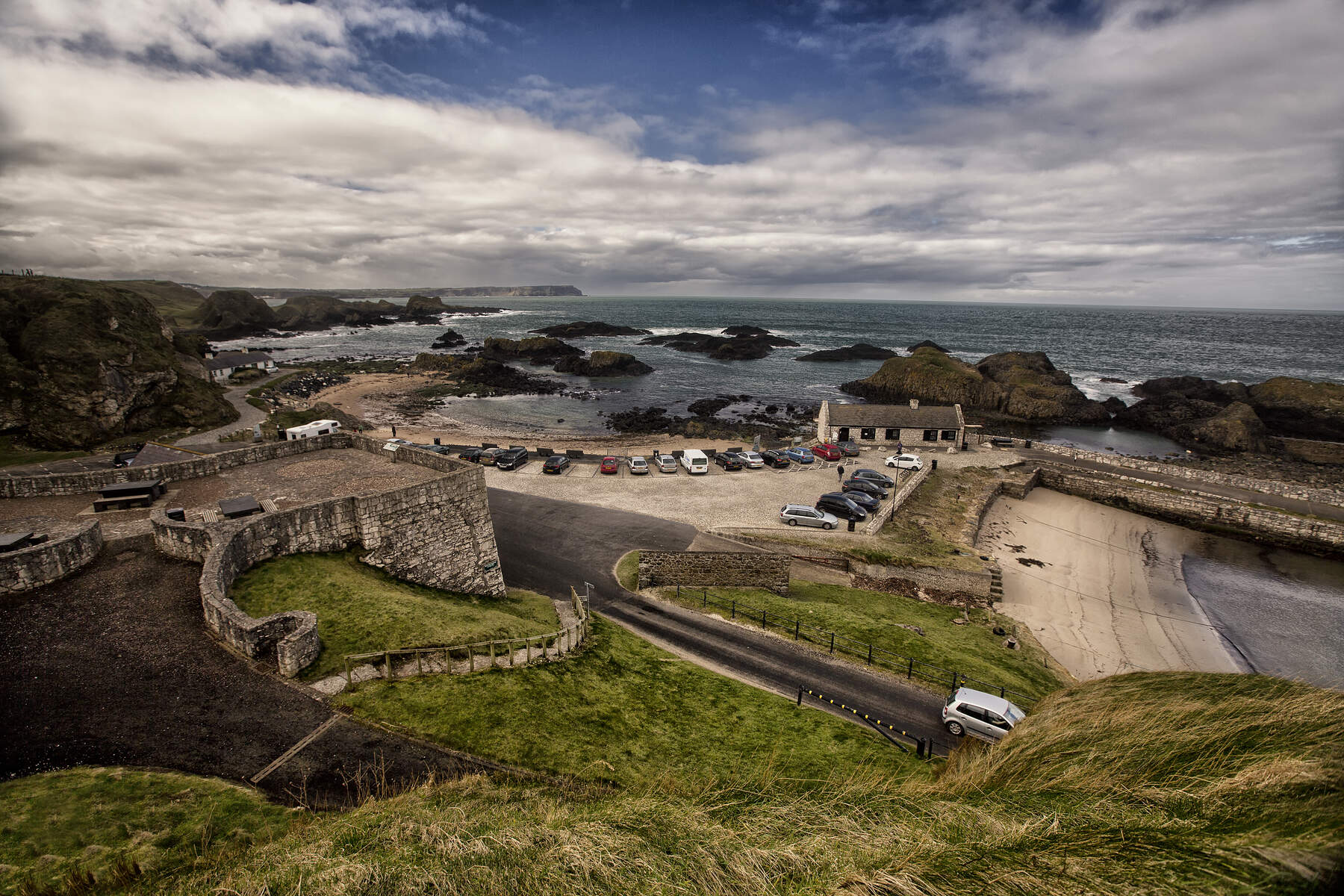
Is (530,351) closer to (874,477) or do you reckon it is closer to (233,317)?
(874,477)

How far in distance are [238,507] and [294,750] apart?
31.6 ft

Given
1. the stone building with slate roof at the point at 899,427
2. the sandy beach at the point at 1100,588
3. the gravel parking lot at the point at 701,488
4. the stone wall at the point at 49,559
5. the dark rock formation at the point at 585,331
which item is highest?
the dark rock formation at the point at 585,331

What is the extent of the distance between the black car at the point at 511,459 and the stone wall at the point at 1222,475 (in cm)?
3976

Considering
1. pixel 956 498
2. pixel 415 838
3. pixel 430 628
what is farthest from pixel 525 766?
pixel 956 498

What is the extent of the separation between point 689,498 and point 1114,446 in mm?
51866

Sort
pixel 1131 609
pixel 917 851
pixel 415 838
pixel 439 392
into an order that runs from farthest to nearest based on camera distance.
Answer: pixel 439 392 < pixel 1131 609 < pixel 415 838 < pixel 917 851

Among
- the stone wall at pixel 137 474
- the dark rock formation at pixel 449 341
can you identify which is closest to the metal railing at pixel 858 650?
the stone wall at pixel 137 474

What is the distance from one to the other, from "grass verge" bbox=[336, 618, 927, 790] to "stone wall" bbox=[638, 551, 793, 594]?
238 inches

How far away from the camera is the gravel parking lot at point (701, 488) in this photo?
30.8 meters

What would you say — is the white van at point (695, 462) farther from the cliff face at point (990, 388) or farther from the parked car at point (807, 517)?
the cliff face at point (990, 388)

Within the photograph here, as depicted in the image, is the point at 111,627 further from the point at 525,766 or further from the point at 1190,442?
the point at 1190,442

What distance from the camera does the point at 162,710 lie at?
383 inches

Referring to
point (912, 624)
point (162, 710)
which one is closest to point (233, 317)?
point (162, 710)

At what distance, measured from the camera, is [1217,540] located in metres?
34.2
